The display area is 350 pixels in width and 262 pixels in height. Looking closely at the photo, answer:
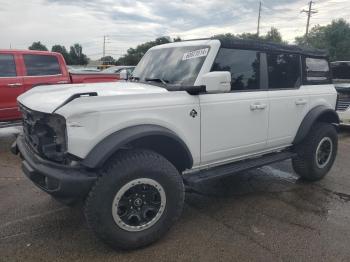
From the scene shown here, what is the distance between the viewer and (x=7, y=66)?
7699 mm

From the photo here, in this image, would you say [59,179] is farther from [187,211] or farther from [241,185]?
[241,185]

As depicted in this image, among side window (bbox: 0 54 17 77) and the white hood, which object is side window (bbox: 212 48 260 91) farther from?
side window (bbox: 0 54 17 77)

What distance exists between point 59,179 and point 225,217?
1942mm

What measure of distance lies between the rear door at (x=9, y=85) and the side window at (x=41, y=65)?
269 millimetres

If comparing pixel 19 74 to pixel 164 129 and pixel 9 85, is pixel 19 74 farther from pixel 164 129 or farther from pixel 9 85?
pixel 164 129

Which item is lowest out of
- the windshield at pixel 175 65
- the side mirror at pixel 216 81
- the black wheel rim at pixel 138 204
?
the black wheel rim at pixel 138 204

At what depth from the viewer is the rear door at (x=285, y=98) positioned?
179 inches

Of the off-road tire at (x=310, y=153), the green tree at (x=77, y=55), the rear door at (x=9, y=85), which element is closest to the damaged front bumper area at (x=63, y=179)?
the off-road tire at (x=310, y=153)

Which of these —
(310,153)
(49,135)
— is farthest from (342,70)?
(49,135)

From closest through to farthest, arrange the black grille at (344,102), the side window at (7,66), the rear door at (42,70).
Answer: the side window at (7,66), the rear door at (42,70), the black grille at (344,102)

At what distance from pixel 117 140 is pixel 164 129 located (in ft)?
1.65

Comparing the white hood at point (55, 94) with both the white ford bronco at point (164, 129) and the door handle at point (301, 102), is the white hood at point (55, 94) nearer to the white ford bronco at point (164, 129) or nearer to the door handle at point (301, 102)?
→ the white ford bronco at point (164, 129)

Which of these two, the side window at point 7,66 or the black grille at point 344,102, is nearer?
the side window at point 7,66

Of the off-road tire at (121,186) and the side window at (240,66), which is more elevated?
the side window at (240,66)
